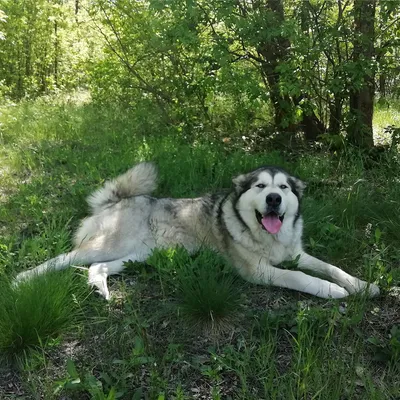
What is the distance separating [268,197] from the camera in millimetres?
3217

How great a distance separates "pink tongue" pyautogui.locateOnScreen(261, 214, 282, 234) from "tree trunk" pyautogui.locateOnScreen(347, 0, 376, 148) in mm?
2664

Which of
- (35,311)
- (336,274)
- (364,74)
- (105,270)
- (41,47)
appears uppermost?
(41,47)

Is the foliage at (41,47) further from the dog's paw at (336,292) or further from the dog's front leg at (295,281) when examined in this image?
the dog's paw at (336,292)

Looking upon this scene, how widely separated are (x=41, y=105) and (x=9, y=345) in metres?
9.20

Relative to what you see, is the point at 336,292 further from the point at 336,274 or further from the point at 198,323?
the point at 198,323

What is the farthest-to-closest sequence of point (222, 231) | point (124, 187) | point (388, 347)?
point (124, 187) → point (222, 231) → point (388, 347)

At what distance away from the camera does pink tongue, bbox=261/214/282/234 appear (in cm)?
326

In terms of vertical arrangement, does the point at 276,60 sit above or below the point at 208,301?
above

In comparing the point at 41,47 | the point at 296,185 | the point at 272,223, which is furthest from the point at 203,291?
the point at 41,47

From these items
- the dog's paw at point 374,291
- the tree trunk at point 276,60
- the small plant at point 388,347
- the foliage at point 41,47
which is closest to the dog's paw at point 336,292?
the dog's paw at point 374,291

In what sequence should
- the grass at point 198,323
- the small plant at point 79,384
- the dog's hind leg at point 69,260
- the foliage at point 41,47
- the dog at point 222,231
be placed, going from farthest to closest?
the foliage at point 41,47
the dog at point 222,231
the dog's hind leg at point 69,260
the grass at point 198,323
the small plant at point 79,384

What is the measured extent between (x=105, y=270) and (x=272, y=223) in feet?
4.26

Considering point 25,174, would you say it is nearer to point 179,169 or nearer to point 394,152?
point 179,169

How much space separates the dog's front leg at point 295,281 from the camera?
2.98 metres
